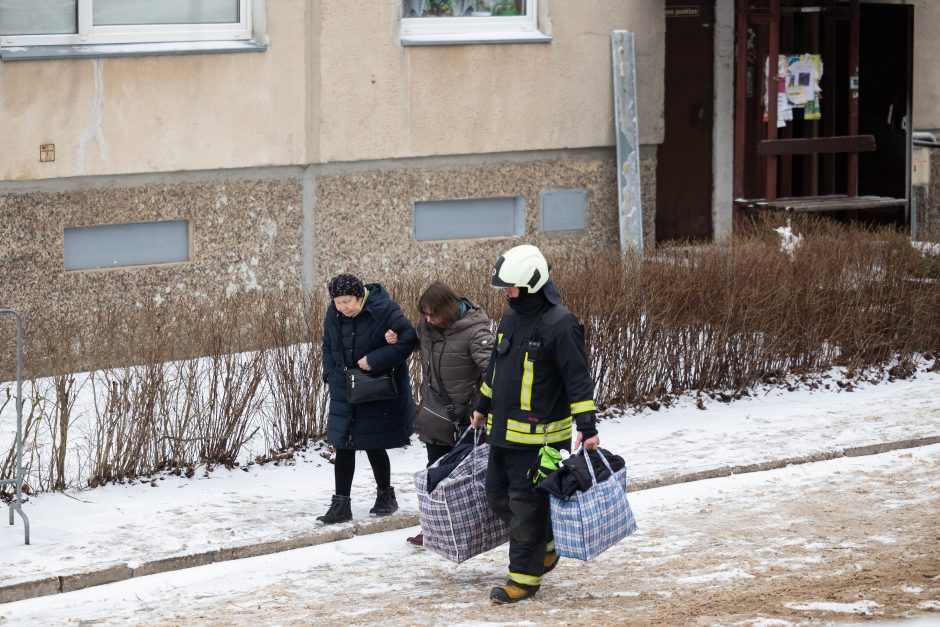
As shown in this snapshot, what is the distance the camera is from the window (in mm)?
13836

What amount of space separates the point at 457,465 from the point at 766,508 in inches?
85.0

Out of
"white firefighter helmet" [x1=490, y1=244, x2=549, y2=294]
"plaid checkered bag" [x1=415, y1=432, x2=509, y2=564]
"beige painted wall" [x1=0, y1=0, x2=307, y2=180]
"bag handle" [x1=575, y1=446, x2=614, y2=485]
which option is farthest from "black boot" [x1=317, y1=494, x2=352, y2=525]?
"beige painted wall" [x1=0, y1=0, x2=307, y2=180]

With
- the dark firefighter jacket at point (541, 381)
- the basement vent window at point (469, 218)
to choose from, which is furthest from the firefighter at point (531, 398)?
the basement vent window at point (469, 218)

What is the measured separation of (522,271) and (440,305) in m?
0.96

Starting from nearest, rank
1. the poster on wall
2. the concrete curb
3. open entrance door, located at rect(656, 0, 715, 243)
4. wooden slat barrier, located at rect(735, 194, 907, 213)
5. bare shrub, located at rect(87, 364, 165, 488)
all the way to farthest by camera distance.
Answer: the concrete curb < bare shrub, located at rect(87, 364, 165, 488) < wooden slat barrier, located at rect(735, 194, 907, 213) < open entrance door, located at rect(656, 0, 715, 243) < the poster on wall

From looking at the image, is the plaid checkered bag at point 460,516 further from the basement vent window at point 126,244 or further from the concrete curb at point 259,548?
the basement vent window at point 126,244

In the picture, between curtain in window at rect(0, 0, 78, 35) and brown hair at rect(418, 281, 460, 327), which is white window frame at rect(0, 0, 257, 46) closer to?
curtain in window at rect(0, 0, 78, 35)

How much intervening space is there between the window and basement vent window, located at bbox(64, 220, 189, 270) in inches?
105

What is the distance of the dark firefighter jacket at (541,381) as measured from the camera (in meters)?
7.17

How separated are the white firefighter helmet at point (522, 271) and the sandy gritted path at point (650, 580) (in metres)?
1.46

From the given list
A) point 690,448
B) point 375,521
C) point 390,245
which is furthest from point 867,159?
point 375,521

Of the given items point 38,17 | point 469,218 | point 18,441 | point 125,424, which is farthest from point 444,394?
point 469,218

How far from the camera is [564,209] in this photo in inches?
575

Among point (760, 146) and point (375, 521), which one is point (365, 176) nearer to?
point (760, 146)
